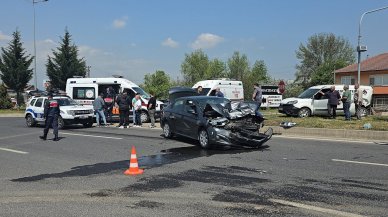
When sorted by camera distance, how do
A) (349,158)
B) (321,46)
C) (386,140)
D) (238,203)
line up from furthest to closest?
(321,46), (386,140), (349,158), (238,203)

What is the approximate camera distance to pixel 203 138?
42.4ft

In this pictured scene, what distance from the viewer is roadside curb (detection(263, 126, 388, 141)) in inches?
604

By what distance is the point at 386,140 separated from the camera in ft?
49.2

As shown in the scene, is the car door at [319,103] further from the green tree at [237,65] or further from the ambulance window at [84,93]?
the green tree at [237,65]

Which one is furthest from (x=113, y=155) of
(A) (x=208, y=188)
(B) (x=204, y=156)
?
(A) (x=208, y=188)

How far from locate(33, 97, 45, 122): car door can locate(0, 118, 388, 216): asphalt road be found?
28.6ft

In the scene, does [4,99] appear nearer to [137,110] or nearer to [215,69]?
[137,110]

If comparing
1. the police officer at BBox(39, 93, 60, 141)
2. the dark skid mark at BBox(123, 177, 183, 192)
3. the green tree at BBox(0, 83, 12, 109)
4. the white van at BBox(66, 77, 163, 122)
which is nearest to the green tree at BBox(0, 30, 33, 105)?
the green tree at BBox(0, 83, 12, 109)

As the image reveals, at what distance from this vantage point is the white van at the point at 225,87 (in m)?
26.3

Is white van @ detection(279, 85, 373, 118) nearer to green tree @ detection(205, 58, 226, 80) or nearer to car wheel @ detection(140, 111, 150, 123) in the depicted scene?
car wheel @ detection(140, 111, 150, 123)

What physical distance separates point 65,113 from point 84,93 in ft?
13.6

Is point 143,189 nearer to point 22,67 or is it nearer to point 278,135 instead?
point 278,135

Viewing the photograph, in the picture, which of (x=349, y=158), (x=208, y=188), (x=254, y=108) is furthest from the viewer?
(x=254, y=108)

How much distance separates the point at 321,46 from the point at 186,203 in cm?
8699
